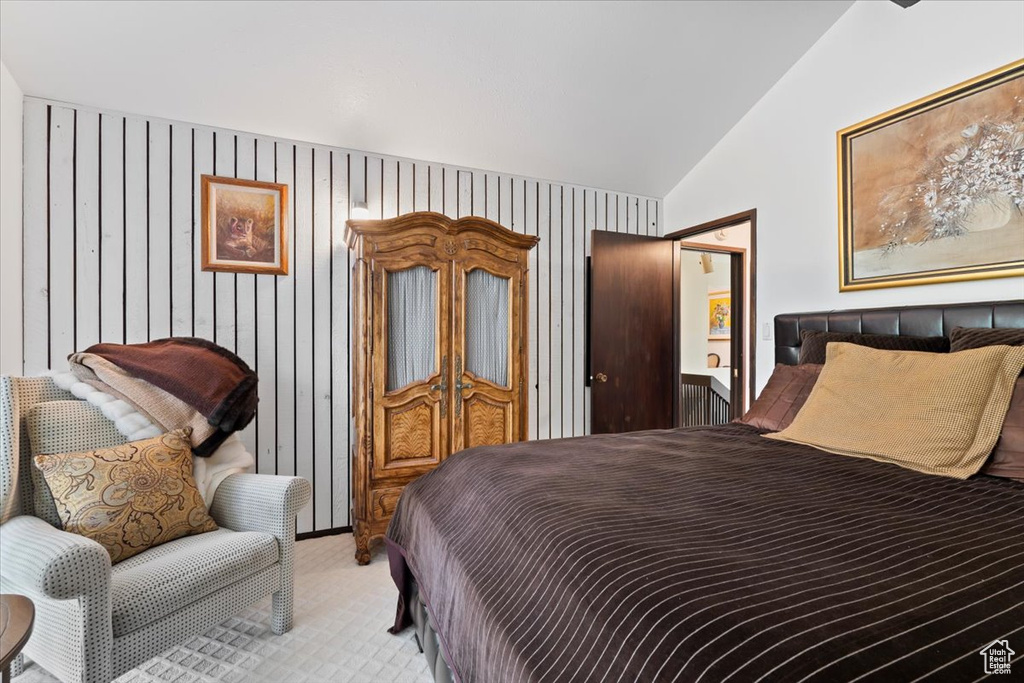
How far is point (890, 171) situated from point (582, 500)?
2.34 meters

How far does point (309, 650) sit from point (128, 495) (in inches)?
33.6

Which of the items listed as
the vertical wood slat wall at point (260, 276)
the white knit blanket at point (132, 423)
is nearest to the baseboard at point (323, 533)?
the vertical wood slat wall at point (260, 276)

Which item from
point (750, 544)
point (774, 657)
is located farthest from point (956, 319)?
point (774, 657)

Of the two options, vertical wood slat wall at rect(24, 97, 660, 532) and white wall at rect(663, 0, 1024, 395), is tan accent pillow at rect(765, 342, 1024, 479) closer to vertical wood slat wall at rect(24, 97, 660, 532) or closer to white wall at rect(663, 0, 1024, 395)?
white wall at rect(663, 0, 1024, 395)

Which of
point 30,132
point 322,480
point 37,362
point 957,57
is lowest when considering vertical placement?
point 322,480

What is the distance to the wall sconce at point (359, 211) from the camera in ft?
9.88

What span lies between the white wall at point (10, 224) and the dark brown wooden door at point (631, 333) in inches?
125

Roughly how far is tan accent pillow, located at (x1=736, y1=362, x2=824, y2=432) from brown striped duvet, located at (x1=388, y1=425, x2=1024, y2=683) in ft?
1.52

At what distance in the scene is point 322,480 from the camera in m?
3.09

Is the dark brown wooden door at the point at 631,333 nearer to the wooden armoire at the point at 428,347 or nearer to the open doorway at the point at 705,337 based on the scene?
the wooden armoire at the point at 428,347

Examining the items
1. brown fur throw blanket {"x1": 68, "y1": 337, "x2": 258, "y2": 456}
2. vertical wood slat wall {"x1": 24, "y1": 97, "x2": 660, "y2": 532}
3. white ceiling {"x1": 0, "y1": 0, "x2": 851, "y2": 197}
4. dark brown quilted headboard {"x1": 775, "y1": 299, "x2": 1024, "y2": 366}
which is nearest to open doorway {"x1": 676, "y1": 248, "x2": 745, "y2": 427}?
vertical wood slat wall {"x1": 24, "y1": 97, "x2": 660, "y2": 532}

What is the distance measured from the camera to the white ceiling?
2244 mm

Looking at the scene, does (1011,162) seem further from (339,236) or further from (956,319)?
(339,236)

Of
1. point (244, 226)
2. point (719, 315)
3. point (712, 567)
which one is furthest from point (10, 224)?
point (719, 315)
